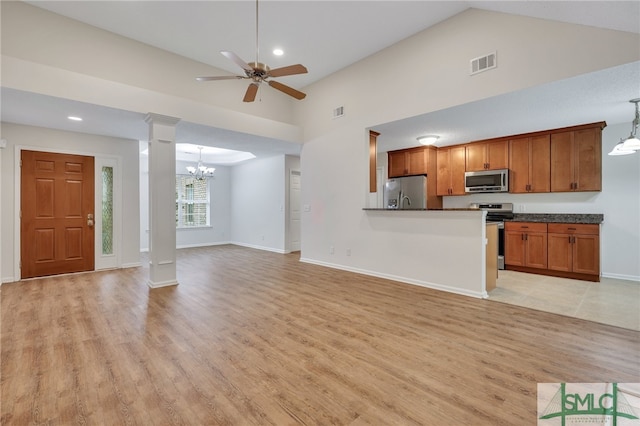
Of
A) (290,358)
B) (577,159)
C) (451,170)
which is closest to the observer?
(290,358)

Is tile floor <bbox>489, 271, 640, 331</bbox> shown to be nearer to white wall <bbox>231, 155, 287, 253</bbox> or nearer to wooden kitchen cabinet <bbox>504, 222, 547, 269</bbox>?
wooden kitchen cabinet <bbox>504, 222, 547, 269</bbox>

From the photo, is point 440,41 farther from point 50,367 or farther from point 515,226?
point 50,367

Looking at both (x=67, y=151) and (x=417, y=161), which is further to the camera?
(x=417, y=161)

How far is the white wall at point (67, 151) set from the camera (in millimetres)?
4555

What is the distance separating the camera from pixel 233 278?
4.78 m

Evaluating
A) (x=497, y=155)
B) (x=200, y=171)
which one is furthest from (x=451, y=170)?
(x=200, y=171)

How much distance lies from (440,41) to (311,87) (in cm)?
273

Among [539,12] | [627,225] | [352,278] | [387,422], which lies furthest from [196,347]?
[627,225]

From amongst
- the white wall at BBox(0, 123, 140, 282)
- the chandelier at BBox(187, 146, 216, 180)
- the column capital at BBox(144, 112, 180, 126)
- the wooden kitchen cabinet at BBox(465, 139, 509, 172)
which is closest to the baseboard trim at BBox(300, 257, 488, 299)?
the wooden kitchen cabinet at BBox(465, 139, 509, 172)

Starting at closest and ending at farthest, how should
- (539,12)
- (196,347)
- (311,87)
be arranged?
(196,347), (539,12), (311,87)

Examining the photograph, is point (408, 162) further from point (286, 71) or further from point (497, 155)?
point (286, 71)

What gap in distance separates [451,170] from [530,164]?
4.71ft

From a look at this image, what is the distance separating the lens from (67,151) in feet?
16.9

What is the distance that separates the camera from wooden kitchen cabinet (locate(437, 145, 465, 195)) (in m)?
6.16
